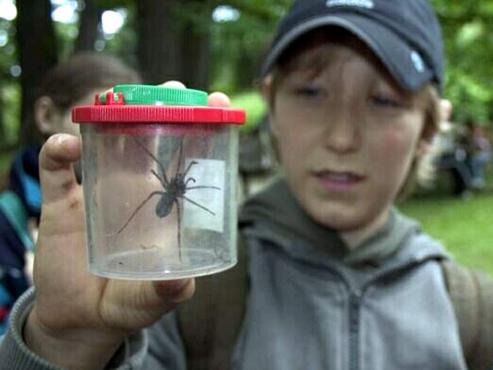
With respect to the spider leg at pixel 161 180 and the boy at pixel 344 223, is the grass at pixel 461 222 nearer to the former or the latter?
the boy at pixel 344 223

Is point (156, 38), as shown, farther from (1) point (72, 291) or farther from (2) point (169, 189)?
(2) point (169, 189)

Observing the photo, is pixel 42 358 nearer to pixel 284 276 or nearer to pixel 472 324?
pixel 284 276

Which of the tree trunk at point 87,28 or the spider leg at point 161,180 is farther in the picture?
the tree trunk at point 87,28

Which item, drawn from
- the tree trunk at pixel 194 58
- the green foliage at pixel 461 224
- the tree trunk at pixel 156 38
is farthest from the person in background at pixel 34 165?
the green foliage at pixel 461 224

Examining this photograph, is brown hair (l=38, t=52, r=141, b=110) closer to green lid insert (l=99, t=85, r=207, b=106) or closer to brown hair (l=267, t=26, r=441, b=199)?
brown hair (l=267, t=26, r=441, b=199)

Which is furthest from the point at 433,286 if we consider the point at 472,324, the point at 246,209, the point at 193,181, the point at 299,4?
the point at 193,181

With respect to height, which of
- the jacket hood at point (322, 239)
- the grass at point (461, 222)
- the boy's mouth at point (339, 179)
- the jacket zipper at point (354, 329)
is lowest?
the grass at point (461, 222)
